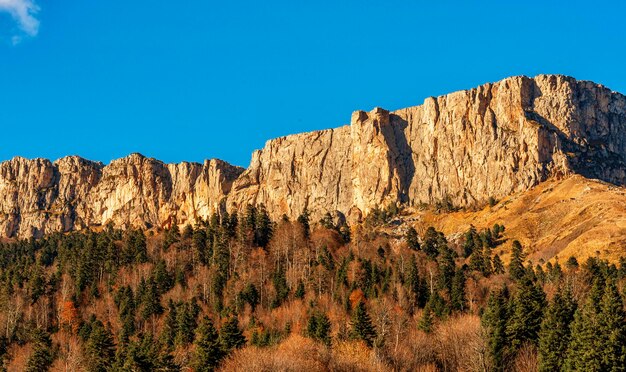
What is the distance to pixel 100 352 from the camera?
90250 millimetres

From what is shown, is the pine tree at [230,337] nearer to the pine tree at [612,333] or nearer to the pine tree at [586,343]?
the pine tree at [586,343]

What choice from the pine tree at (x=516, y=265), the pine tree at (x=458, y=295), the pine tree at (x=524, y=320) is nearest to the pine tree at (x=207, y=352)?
the pine tree at (x=524, y=320)

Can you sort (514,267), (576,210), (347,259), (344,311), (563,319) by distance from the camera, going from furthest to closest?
1. (576,210)
2. (514,267)
3. (347,259)
4. (344,311)
5. (563,319)

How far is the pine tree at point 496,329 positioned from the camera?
7494 cm

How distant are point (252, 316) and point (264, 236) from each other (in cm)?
3181

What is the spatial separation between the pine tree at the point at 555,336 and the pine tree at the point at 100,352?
4622 centimetres

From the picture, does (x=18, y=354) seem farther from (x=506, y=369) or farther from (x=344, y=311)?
(x=506, y=369)

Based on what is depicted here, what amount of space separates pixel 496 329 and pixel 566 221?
99956 millimetres

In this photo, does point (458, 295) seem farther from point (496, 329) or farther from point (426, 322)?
point (496, 329)

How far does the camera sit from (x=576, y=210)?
567 ft

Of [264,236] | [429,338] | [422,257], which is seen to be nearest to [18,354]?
[264,236]

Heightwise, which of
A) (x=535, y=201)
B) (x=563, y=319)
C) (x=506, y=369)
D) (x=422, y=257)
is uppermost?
(x=535, y=201)

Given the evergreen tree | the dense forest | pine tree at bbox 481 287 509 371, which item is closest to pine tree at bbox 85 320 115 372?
the dense forest

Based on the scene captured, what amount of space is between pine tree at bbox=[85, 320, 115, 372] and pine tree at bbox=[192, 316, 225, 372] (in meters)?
10.4
